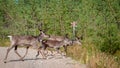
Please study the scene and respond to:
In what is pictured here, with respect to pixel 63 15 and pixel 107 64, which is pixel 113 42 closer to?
pixel 107 64

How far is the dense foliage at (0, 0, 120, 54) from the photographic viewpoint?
111 ft

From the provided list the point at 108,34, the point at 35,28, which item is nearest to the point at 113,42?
the point at 108,34

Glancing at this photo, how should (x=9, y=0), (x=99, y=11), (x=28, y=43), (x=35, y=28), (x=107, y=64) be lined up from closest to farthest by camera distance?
(x=107, y=64) < (x=28, y=43) < (x=99, y=11) < (x=35, y=28) < (x=9, y=0)

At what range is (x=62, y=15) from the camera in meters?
38.6

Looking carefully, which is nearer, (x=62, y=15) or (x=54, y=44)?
(x=54, y=44)

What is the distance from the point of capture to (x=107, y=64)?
15.8 metres

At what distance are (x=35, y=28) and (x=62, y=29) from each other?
6.36 metres

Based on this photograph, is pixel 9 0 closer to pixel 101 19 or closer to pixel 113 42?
pixel 101 19

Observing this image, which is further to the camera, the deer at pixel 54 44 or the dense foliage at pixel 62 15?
the dense foliage at pixel 62 15

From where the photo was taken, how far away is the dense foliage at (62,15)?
33791 millimetres

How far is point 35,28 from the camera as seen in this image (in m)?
43.9

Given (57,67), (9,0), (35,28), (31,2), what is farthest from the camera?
(9,0)

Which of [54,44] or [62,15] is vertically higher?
[62,15]

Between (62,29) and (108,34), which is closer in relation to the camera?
(108,34)
